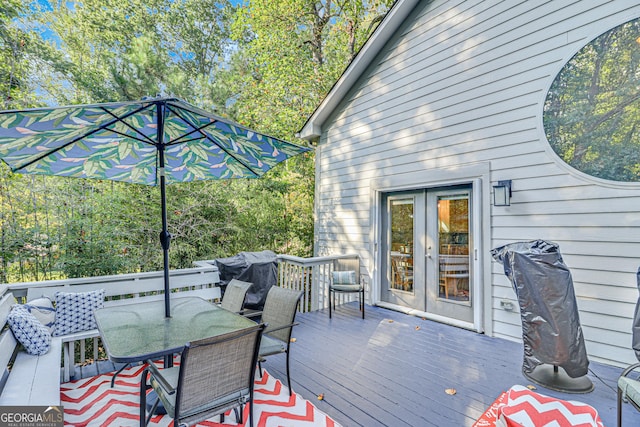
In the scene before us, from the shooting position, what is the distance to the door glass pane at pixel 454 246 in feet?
14.3

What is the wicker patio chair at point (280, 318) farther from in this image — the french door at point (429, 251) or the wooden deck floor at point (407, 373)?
the french door at point (429, 251)

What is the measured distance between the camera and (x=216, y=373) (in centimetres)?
A: 181

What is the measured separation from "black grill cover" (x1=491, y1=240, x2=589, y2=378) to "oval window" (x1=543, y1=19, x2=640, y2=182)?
4.35ft

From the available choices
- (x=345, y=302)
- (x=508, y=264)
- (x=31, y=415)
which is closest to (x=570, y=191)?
(x=508, y=264)

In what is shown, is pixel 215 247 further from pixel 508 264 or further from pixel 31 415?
pixel 508 264

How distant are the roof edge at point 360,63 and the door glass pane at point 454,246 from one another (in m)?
2.79

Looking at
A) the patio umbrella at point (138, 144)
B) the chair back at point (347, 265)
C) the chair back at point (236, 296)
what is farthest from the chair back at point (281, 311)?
the chair back at point (347, 265)

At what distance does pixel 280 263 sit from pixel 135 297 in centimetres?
227

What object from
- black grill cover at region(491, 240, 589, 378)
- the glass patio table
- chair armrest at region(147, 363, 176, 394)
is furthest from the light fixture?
chair armrest at region(147, 363, 176, 394)

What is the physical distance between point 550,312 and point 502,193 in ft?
5.34

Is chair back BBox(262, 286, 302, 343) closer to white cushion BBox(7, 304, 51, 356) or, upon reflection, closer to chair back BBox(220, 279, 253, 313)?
chair back BBox(220, 279, 253, 313)

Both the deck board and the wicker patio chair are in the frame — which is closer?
the deck board

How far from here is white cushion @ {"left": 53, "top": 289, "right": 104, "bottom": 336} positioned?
3.06 m

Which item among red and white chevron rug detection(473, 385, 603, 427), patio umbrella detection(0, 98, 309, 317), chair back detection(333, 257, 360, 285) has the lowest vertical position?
red and white chevron rug detection(473, 385, 603, 427)
